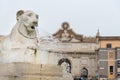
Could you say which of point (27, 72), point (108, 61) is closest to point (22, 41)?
point (27, 72)

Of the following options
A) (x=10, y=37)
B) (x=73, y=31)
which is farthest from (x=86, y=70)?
(x=10, y=37)

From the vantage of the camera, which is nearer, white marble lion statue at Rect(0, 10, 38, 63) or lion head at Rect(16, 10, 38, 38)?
white marble lion statue at Rect(0, 10, 38, 63)

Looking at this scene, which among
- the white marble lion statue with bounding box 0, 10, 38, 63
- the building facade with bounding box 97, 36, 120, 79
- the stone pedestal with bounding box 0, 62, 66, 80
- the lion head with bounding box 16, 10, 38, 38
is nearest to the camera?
the stone pedestal with bounding box 0, 62, 66, 80

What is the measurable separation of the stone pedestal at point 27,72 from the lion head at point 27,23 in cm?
167

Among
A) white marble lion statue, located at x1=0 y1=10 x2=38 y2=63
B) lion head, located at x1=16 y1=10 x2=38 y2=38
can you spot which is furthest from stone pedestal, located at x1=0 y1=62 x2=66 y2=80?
lion head, located at x1=16 y1=10 x2=38 y2=38

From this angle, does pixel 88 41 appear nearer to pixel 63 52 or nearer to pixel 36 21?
pixel 63 52

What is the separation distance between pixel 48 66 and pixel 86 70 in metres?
63.6

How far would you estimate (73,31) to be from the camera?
77125 mm

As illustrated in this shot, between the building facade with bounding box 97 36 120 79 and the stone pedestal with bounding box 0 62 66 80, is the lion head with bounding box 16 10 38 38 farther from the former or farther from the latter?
the building facade with bounding box 97 36 120 79

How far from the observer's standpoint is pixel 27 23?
543 inches

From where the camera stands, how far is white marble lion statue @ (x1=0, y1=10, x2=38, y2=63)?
43.0 ft

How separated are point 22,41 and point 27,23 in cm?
64

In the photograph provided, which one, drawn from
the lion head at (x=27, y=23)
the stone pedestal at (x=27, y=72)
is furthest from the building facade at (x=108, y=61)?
the stone pedestal at (x=27, y=72)

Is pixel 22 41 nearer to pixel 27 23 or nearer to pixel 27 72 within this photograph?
pixel 27 23
